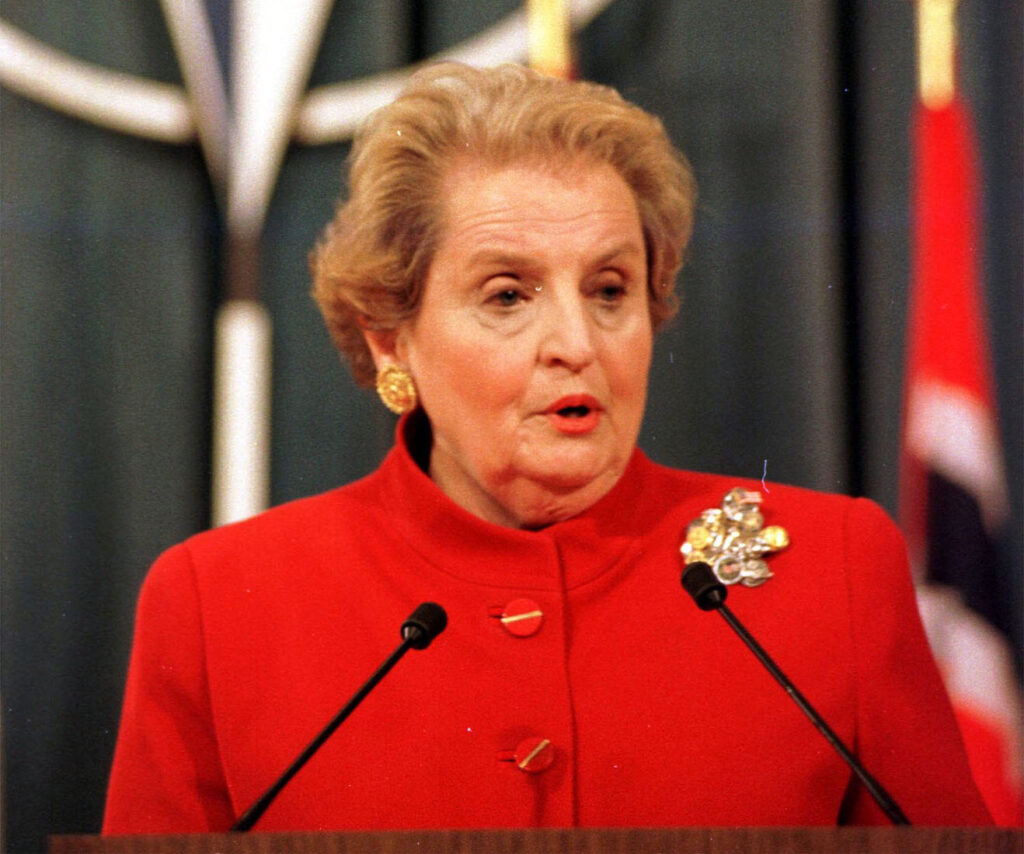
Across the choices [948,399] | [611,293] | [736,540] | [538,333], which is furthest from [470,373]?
[948,399]

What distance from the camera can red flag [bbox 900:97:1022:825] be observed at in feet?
6.78

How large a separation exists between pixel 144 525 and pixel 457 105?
2.73ft

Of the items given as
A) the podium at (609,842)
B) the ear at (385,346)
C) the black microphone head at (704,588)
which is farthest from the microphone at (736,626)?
the ear at (385,346)

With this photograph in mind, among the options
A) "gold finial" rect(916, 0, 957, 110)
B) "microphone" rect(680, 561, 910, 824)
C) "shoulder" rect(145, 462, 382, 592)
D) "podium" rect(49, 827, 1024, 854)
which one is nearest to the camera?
"podium" rect(49, 827, 1024, 854)

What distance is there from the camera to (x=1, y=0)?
2238 millimetres

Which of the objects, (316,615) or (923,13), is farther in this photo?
(923,13)

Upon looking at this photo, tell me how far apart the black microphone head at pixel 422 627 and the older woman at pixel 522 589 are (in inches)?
10.8

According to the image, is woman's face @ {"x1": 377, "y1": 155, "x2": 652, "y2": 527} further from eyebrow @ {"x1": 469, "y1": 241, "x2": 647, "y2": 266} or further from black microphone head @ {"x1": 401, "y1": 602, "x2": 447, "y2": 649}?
black microphone head @ {"x1": 401, "y1": 602, "x2": 447, "y2": 649}

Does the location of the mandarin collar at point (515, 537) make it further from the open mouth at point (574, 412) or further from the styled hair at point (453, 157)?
the styled hair at point (453, 157)

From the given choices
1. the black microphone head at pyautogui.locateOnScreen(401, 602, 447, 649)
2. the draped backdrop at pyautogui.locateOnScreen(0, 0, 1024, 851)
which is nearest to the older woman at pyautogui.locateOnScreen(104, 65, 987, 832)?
the draped backdrop at pyautogui.locateOnScreen(0, 0, 1024, 851)

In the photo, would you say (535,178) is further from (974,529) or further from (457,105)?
(974,529)

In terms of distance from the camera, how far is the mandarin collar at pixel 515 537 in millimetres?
1875

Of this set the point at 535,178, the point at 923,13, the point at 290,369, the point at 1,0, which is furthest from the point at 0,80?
the point at 923,13

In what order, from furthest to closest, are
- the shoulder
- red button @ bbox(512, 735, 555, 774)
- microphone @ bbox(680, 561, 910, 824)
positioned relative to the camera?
the shoulder → red button @ bbox(512, 735, 555, 774) → microphone @ bbox(680, 561, 910, 824)
